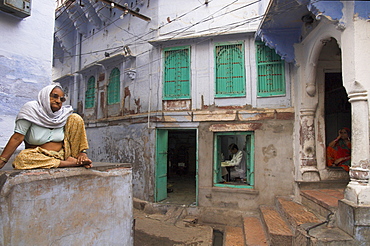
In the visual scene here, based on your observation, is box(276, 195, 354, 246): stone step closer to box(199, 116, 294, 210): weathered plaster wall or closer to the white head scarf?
box(199, 116, 294, 210): weathered plaster wall

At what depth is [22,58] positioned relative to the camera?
4652 mm

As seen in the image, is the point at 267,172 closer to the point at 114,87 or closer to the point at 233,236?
the point at 233,236

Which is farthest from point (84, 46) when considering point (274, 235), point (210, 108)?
point (274, 235)

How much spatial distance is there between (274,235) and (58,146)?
13.5 ft

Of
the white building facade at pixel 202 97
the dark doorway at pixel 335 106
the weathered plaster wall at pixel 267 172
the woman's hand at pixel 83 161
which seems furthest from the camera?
the dark doorway at pixel 335 106

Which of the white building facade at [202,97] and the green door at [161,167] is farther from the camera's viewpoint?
the green door at [161,167]

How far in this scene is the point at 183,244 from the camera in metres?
5.67

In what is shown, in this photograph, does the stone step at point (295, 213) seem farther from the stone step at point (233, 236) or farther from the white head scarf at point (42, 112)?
the white head scarf at point (42, 112)

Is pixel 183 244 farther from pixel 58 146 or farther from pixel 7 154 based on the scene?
pixel 7 154

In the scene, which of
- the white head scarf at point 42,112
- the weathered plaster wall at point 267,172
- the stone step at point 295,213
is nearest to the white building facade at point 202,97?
the weathered plaster wall at point 267,172

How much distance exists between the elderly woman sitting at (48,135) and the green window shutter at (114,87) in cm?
661

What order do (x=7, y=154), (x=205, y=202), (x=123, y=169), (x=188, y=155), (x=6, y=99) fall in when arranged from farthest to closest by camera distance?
(x=188, y=155) < (x=205, y=202) < (x=6, y=99) < (x=123, y=169) < (x=7, y=154)

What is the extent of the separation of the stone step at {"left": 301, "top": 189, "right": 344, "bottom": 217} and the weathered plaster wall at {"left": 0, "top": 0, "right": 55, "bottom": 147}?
5.86 meters

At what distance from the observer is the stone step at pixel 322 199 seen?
A: 14.6 feet
